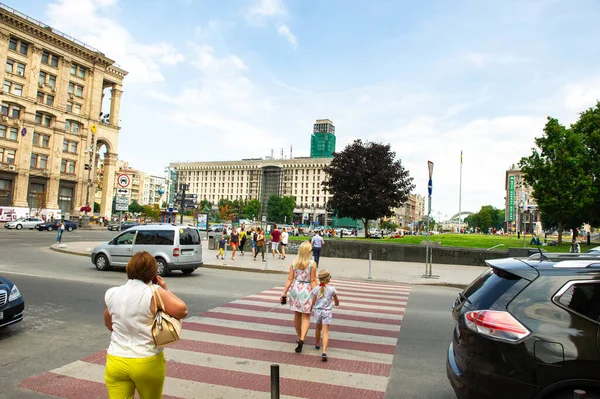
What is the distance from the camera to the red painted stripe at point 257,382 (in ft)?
15.0

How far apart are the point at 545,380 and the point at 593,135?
36862 millimetres

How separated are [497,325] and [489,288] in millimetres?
436

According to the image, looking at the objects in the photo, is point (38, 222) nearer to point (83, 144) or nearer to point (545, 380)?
point (83, 144)

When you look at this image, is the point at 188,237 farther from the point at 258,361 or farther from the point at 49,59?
the point at 49,59

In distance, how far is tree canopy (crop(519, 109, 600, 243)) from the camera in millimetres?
29688

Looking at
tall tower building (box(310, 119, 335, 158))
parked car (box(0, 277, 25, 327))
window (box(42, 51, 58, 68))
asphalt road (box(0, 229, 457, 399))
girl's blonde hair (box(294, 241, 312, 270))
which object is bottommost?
asphalt road (box(0, 229, 457, 399))

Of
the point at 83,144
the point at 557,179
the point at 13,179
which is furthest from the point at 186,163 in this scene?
the point at 557,179

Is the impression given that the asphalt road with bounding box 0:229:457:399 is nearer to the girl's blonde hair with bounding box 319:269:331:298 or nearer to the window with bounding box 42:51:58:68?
the girl's blonde hair with bounding box 319:269:331:298

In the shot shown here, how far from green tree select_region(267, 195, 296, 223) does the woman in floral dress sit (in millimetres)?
130416

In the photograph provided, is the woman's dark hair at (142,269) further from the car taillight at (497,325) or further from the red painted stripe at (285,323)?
the red painted stripe at (285,323)

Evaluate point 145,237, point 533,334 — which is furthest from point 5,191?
point 533,334

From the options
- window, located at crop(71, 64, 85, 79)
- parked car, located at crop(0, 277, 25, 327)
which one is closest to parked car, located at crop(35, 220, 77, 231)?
window, located at crop(71, 64, 85, 79)

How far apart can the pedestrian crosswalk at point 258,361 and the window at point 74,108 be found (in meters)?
76.1

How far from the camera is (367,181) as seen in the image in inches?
1382
